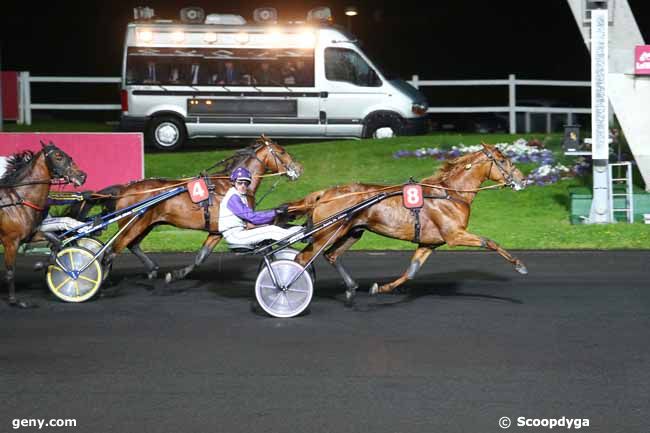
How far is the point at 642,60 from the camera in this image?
1702 cm

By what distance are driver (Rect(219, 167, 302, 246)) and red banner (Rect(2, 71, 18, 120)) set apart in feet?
56.0

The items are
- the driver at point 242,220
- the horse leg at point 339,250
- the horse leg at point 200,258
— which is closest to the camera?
the driver at point 242,220

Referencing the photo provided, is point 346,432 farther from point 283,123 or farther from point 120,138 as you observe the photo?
point 283,123

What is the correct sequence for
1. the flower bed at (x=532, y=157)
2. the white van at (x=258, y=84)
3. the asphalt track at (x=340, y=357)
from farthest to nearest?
the white van at (x=258, y=84), the flower bed at (x=532, y=157), the asphalt track at (x=340, y=357)

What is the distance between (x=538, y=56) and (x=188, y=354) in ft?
90.5

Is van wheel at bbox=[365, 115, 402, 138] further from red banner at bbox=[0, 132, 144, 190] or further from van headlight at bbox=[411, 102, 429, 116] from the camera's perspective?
red banner at bbox=[0, 132, 144, 190]

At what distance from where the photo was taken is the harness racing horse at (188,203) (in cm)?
1162

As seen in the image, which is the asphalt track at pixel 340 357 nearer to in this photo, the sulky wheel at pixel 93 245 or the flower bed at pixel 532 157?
the sulky wheel at pixel 93 245

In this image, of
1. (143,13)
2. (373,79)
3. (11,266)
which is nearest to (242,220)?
(11,266)

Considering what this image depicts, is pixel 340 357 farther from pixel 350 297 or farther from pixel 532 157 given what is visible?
pixel 532 157

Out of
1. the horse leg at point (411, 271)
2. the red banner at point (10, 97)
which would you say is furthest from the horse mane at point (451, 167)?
the red banner at point (10, 97)

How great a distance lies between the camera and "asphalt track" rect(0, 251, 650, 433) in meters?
7.14

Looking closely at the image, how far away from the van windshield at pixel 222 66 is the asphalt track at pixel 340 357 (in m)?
10.5

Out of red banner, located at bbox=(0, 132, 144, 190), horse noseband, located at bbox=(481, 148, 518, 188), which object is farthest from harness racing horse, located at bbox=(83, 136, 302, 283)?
red banner, located at bbox=(0, 132, 144, 190)
